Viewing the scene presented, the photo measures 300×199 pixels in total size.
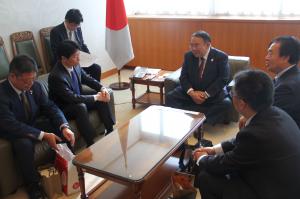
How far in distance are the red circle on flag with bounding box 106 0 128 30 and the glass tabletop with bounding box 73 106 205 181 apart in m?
2.08

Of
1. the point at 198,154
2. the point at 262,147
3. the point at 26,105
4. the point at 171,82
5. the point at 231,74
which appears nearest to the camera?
the point at 262,147

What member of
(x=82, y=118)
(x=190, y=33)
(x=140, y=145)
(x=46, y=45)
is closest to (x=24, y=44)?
(x=46, y=45)

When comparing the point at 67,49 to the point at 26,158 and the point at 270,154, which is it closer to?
the point at 26,158

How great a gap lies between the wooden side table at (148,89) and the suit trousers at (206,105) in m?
0.33

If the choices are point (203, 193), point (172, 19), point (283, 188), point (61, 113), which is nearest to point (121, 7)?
point (172, 19)

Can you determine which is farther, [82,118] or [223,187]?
[82,118]

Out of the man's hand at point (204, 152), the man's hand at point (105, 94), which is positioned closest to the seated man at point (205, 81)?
the man's hand at point (105, 94)

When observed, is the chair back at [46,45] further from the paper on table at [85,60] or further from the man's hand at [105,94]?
the man's hand at [105,94]

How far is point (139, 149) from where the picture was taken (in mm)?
2109

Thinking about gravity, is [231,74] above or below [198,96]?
above

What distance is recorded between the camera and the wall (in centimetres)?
436

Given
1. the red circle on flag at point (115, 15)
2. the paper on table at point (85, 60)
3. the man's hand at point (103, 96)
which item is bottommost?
the man's hand at point (103, 96)

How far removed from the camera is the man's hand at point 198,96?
306 cm

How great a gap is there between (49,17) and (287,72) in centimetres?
309
